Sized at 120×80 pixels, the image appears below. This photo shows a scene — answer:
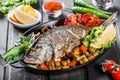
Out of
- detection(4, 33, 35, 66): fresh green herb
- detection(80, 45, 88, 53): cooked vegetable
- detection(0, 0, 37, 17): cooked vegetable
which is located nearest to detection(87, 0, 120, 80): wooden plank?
detection(80, 45, 88, 53): cooked vegetable

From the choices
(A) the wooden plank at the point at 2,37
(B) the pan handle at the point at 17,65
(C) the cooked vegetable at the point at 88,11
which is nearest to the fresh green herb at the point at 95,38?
(C) the cooked vegetable at the point at 88,11

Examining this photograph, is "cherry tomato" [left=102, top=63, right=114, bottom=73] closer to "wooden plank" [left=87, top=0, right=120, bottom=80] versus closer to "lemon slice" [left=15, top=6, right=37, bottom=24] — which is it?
Result: "wooden plank" [left=87, top=0, right=120, bottom=80]

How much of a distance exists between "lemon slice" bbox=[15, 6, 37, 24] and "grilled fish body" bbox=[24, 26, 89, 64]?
0.34 meters

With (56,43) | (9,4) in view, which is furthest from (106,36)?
(9,4)

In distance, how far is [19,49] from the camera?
2211 millimetres

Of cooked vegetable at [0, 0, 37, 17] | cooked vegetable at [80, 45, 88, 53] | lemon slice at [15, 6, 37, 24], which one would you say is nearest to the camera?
cooked vegetable at [80, 45, 88, 53]

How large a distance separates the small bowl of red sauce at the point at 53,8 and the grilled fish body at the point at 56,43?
15.0 inches

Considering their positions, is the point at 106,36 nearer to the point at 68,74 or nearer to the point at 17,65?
the point at 68,74

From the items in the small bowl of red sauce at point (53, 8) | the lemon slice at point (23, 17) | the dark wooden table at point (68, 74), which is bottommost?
the dark wooden table at point (68, 74)

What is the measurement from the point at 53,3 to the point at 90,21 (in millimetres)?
387

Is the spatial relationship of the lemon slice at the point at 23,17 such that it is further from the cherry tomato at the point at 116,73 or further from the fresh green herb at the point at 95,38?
the cherry tomato at the point at 116,73

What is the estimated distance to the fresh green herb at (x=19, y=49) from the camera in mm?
2167

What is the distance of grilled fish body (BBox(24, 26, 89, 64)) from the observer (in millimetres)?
2143

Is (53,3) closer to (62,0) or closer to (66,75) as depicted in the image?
(62,0)
